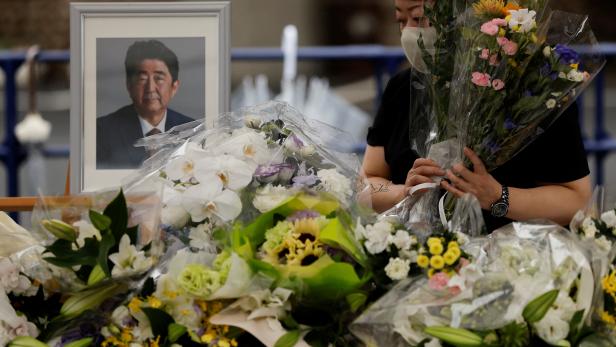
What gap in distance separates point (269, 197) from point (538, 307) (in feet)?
1.64

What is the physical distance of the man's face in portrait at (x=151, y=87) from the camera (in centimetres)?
240

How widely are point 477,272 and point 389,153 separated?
1.13m

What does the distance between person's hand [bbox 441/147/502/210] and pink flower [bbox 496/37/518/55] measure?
0.23m

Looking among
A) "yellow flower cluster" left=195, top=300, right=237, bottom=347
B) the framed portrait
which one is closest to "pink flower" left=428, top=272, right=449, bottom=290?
"yellow flower cluster" left=195, top=300, right=237, bottom=347

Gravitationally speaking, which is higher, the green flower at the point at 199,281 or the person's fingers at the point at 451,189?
the person's fingers at the point at 451,189

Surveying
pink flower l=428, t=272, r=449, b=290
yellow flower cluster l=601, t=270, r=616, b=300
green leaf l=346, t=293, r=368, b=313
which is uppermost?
pink flower l=428, t=272, r=449, b=290

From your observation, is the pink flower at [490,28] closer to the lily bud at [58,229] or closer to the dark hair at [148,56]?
the dark hair at [148,56]

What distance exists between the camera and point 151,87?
2.41 meters

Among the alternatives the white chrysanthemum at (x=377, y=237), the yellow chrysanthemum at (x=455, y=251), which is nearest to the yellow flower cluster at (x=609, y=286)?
the yellow chrysanthemum at (x=455, y=251)

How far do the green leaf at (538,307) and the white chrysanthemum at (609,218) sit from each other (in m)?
0.26

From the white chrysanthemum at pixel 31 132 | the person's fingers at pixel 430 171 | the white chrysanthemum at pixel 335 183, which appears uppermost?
the white chrysanthemum at pixel 335 183

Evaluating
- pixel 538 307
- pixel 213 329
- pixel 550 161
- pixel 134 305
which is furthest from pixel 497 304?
pixel 550 161

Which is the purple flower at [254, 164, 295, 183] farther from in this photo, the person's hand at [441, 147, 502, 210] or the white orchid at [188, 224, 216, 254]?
the person's hand at [441, 147, 502, 210]

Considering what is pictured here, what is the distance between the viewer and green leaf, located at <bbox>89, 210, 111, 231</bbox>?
1.68m
